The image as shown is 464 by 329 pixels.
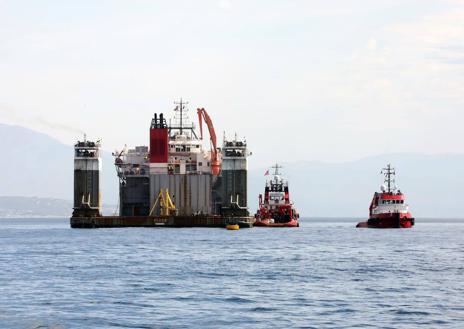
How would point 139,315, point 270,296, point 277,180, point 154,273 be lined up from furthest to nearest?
1. point 277,180
2. point 154,273
3. point 270,296
4. point 139,315

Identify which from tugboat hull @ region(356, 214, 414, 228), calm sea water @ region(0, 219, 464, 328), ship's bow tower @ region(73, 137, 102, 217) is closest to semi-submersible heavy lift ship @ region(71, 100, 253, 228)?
ship's bow tower @ region(73, 137, 102, 217)

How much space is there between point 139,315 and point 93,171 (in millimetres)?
139170

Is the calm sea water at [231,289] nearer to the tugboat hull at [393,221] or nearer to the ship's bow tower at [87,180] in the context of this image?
the ship's bow tower at [87,180]

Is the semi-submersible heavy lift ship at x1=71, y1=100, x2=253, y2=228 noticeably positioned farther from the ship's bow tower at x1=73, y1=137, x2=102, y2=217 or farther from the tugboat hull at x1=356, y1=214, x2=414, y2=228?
the tugboat hull at x1=356, y1=214, x2=414, y2=228

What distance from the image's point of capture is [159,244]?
11838 centimetres

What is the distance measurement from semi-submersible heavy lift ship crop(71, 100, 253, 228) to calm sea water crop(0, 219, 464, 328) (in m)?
80.4

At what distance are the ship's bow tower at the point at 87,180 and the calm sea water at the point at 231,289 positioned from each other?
8524 cm

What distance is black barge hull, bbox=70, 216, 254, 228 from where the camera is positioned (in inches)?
7141

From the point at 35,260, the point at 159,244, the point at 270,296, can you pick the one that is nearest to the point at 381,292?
the point at 270,296

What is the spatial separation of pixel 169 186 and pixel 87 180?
1651cm

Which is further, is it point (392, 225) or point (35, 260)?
point (392, 225)

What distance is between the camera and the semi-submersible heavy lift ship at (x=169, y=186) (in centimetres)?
18125

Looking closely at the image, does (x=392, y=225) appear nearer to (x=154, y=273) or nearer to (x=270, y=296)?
(x=154, y=273)

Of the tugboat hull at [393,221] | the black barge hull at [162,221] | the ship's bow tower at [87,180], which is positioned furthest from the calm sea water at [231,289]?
the tugboat hull at [393,221]
